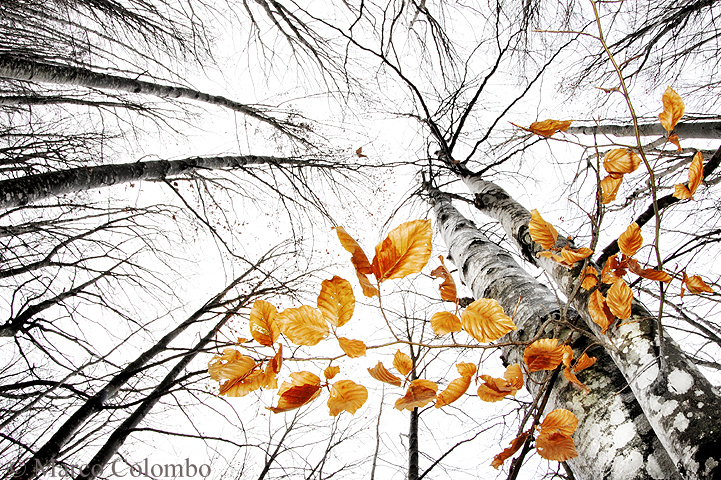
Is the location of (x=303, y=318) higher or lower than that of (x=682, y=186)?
lower

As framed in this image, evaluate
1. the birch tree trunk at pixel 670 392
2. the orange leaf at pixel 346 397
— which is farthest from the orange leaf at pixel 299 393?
the birch tree trunk at pixel 670 392

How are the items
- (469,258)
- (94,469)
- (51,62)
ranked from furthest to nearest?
(51,62), (94,469), (469,258)

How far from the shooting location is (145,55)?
8.52 ft

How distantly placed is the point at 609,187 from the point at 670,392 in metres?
0.42

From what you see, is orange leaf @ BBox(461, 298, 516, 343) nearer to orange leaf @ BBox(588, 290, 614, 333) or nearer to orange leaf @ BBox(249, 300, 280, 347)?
orange leaf @ BBox(588, 290, 614, 333)

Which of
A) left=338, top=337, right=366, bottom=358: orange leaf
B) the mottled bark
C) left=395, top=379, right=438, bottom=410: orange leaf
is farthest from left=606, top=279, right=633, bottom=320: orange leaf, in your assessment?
the mottled bark

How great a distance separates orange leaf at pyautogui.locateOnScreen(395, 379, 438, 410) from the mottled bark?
85.7 inches

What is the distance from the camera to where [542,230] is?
2.50 ft

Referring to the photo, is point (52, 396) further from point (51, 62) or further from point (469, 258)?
point (469, 258)

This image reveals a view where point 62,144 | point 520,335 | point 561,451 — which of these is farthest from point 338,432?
point 62,144

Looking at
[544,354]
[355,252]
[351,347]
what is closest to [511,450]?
[544,354]

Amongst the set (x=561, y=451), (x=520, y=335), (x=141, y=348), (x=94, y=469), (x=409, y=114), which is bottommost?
(x=561, y=451)

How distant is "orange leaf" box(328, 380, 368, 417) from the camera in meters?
0.58

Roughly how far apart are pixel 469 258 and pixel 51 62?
126 inches
